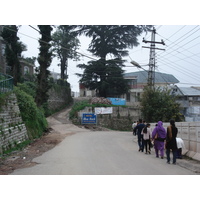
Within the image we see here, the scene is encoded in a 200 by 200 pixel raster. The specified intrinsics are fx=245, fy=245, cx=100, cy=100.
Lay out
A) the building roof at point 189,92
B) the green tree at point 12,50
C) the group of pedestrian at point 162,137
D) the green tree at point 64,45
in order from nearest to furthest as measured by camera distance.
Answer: the group of pedestrian at point 162,137, the green tree at point 12,50, the building roof at point 189,92, the green tree at point 64,45

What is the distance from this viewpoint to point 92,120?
36.2 metres

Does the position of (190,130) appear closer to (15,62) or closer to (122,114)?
(15,62)

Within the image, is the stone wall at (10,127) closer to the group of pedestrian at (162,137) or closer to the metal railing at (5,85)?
the metal railing at (5,85)

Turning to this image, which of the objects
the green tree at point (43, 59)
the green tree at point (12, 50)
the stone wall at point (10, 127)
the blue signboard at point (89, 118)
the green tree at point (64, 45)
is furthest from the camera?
the green tree at point (64, 45)

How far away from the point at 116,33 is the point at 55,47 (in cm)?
1456

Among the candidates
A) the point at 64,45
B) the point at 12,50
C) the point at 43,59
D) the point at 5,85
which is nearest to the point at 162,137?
the point at 5,85

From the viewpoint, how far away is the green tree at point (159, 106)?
2558cm

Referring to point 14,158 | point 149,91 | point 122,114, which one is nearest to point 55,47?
point 122,114

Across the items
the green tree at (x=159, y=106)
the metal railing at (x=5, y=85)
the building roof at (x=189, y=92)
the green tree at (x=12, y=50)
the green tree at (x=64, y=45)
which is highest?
the green tree at (x=64, y=45)

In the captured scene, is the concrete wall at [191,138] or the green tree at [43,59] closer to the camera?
the concrete wall at [191,138]

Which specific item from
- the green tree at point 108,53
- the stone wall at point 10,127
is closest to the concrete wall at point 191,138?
the stone wall at point 10,127

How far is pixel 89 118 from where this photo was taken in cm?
3609

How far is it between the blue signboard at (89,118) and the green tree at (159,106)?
11.0 meters

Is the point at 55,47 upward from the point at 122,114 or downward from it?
upward
